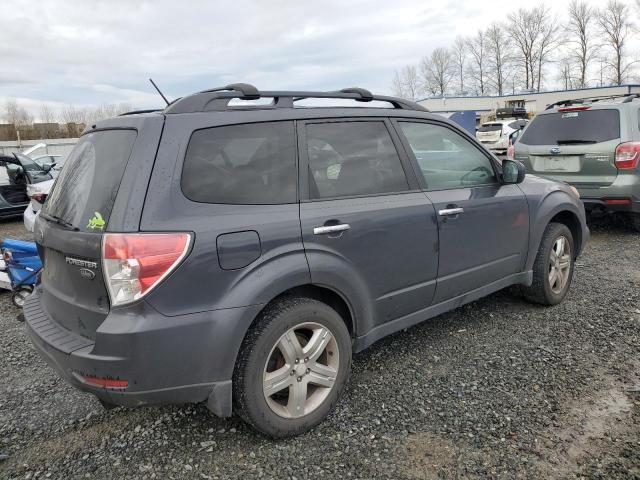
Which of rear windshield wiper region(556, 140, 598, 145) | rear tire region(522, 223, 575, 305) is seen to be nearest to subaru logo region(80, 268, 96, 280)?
rear tire region(522, 223, 575, 305)

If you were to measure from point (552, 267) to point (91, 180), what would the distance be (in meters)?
3.66

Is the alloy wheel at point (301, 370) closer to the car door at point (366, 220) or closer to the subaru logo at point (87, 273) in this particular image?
the car door at point (366, 220)

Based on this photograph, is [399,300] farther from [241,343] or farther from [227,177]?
[227,177]

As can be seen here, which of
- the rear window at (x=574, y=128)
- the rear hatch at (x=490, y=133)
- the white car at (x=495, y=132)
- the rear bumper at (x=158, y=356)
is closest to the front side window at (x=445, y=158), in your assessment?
the rear bumper at (x=158, y=356)

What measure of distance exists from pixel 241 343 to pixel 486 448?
4.37 feet

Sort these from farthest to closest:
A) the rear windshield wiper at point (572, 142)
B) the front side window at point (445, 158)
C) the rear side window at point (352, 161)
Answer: the rear windshield wiper at point (572, 142), the front side window at point (445, 158), the rear side window at point (352, 161)

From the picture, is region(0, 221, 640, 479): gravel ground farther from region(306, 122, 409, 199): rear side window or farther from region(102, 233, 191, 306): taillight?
region(306, 122, 409, 199): rear side window

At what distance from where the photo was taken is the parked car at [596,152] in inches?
248

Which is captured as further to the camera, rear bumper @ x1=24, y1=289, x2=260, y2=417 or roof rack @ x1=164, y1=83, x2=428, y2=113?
roof rack @ x1=164, y1=83, x2=428, y2=113

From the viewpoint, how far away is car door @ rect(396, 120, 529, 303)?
10.9 ft

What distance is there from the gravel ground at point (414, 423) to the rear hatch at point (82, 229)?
706 mm

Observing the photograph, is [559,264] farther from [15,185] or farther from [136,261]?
[15,185]

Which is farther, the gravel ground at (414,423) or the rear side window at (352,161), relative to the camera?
the rear side window at (352,161)

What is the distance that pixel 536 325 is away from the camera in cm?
402
